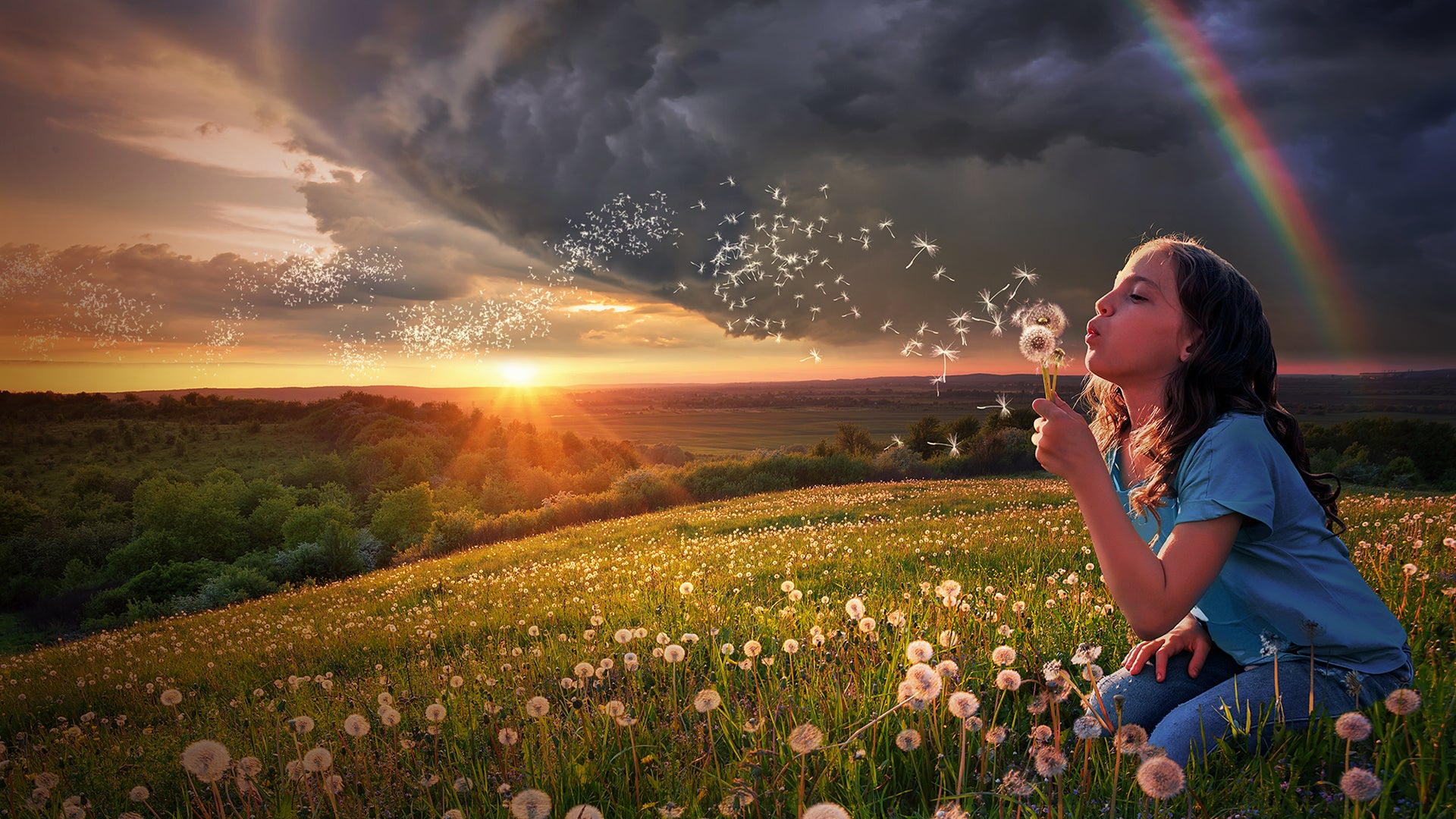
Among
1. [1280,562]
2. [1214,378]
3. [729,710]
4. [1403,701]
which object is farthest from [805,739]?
[1214,378]

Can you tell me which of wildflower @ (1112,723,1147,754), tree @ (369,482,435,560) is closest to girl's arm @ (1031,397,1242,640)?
wildflower @ (1112,723,1147,754)

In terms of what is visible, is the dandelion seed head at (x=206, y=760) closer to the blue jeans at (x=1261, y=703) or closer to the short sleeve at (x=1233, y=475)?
the blue jeans at (x=1261, y=703)

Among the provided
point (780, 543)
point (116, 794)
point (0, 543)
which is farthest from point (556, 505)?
→ point (0, 543)

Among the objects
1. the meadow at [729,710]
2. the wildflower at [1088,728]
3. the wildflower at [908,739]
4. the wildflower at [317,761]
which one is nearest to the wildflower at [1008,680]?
the meadow at [729,710]

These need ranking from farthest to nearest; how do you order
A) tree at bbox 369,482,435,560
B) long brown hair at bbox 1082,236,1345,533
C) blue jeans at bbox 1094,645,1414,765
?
1. tree at bbox 369,482,435,560
2. long brown hair at bbox 1082,236,1345,533
3. blue jeans at bbox 1094,645,1414,765

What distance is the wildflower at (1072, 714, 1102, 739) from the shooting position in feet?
5.68

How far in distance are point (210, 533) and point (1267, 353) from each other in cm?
5983

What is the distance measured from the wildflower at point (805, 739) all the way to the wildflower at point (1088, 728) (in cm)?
75

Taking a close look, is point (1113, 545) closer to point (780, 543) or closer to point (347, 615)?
point (780, 543)

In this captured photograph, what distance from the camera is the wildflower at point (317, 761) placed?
2.16 m

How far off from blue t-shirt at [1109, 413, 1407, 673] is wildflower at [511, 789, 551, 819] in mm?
2431

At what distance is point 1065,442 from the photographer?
2309 millimetres

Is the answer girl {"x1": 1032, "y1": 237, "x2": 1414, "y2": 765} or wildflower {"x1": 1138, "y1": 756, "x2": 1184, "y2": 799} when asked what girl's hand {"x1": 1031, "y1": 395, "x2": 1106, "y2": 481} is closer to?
girl {"x1": 1032, "y1": 237, "x2": 1414, "y2": 765}

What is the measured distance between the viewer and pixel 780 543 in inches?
377
